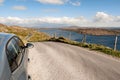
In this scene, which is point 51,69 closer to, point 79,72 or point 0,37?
point 79,72

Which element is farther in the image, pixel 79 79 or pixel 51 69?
pixel 51 69

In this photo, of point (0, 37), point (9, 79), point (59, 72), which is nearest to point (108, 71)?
point (59, 72)

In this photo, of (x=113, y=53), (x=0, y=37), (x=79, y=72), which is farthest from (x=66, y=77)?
(x=113, y=53)

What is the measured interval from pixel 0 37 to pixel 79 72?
20.6ft

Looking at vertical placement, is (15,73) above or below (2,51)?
below

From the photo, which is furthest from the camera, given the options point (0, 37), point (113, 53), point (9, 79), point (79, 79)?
point (113, 53)

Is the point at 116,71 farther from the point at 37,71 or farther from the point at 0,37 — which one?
the point at 0,37

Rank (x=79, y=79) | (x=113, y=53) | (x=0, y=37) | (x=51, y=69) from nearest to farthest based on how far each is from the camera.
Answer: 1. (x=0, y=37)
2. (x=79, y=79)
3. (x=51, y=69)
4. (x=113, y=53)

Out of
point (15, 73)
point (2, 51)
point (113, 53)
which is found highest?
point (2, 51)

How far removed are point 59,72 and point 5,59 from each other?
22.2ft

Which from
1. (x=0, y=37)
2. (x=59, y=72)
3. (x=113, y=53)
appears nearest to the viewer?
(x=0, y=37)

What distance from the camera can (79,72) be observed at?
11.0m

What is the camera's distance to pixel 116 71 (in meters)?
11.7

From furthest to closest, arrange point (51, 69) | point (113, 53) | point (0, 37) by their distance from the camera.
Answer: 1. point (113, 53)
2. point (51, 69)
3. point (0, 37)
